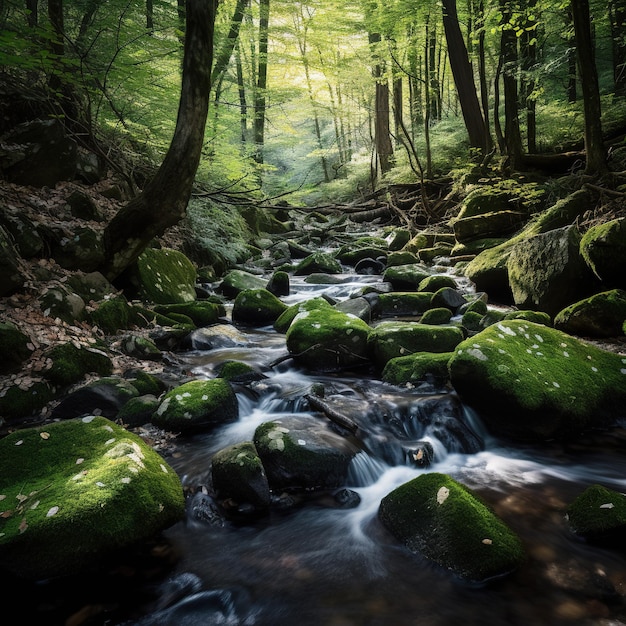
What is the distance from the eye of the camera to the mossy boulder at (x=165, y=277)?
810cm

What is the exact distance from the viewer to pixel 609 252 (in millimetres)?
Result: 6133

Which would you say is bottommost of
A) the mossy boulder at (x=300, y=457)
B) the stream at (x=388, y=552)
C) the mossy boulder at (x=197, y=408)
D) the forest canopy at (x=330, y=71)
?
the stream at (x=388, y=552)

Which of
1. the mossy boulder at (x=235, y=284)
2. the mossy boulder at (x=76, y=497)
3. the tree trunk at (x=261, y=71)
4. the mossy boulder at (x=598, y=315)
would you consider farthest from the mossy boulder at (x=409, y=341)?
the tree trunk at (x=261, y=71)

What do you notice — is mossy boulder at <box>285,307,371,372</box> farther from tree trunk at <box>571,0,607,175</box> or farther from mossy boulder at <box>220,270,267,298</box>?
tree trunk at <box>571,0,607,175</box>

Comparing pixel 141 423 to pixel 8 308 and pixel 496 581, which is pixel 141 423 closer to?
pixel 8 308

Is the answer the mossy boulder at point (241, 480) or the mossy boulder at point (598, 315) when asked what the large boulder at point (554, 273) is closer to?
the mossy boulder at point (598, 315)

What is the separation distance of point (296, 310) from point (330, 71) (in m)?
17.0

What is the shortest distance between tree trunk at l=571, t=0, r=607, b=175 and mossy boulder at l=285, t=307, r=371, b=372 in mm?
6001

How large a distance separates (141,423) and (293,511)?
2.04 m

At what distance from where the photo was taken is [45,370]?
15.6ft

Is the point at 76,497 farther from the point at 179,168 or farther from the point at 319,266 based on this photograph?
the point at 319,266

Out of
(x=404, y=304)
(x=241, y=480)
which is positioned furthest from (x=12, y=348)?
(x=404, y=304)

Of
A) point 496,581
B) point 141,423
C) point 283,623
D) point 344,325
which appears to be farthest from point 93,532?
point 344,325

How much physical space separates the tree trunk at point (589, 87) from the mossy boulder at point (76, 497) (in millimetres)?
9312
